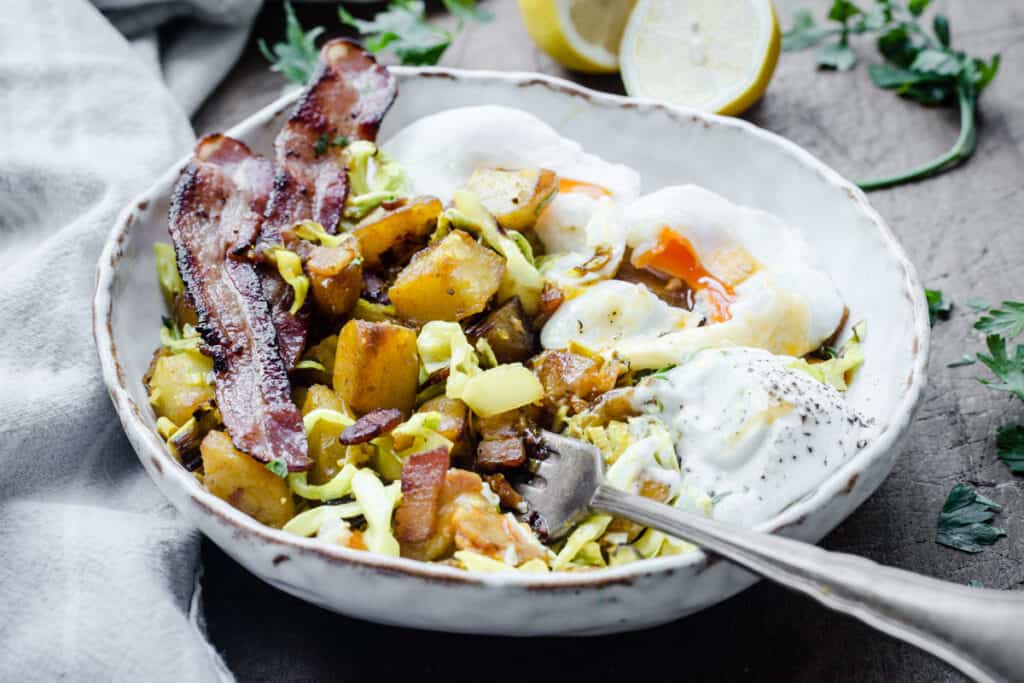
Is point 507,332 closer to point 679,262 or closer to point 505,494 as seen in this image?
point 505,494

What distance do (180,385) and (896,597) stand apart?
72.7 inches

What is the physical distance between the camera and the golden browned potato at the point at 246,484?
241cm

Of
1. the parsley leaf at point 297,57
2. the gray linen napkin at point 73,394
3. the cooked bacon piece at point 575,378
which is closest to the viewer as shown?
the gray linen napkin at point 73,394

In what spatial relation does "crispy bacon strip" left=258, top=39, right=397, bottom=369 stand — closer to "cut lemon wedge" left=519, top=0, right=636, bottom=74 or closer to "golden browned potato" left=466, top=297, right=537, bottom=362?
"golden browned potato" left=466, top=297, right=537, bottom=362

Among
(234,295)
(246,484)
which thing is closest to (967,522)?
(246,484)

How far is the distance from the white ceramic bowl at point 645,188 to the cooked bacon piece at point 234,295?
188 mm

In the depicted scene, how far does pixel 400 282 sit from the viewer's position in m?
2.76

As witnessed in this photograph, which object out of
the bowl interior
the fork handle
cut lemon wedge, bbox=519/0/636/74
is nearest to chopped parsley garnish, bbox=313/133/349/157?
the bowl interior

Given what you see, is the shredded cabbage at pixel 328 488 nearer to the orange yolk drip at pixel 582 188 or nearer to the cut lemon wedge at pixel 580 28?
the orange yolk drip at pixel 582 188

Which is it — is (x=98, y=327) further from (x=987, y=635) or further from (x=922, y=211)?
(x=922, y=211)

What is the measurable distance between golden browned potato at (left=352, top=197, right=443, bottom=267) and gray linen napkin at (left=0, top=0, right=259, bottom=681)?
843 mm

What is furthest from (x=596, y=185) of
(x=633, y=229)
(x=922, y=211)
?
(x=922, y=211)

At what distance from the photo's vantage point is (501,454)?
8.21 feet

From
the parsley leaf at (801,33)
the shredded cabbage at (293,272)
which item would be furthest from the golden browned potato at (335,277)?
the parsley leaf at (801,33)
